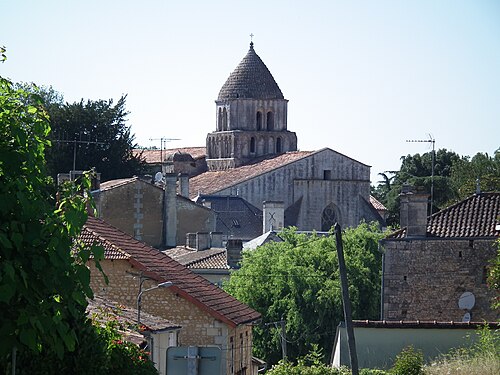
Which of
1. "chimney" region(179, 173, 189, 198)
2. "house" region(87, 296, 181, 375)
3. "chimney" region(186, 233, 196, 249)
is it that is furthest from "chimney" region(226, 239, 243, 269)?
"house" region(87, 296, 181, 375)

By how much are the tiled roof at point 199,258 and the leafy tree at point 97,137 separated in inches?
1002

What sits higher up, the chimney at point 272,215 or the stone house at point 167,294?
the chimney at point 272,215

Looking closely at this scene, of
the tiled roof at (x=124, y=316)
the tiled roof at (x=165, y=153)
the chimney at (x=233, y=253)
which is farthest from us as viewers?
the tiled roof at (x=165, y=153)

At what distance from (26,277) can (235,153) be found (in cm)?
10234

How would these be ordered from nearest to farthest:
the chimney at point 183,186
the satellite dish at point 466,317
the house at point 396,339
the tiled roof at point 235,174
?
1. the house at point 396,339
2. the satellite dish at point 466,317
3. the chimney at point 183,186
4. the tiled roof at point 235,174

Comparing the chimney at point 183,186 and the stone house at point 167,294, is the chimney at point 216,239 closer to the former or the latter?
the chimney at point 183,186

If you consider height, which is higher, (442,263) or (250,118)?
(250,118)

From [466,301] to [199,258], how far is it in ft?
62.5

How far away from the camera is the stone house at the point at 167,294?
2962 cm

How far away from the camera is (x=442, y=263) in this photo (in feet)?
134

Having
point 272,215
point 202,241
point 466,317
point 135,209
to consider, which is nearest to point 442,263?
point 466,317

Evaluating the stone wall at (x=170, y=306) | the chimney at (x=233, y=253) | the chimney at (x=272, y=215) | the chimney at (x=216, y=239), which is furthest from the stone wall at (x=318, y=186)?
the stone wall at (x=170, y=306)

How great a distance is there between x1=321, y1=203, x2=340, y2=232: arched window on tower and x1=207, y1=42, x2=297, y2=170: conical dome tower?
13.9 metres

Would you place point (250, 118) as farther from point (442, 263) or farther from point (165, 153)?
point (442, 263)
